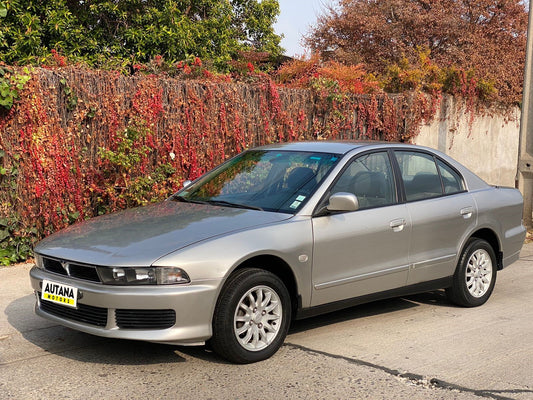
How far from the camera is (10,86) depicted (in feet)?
26.1

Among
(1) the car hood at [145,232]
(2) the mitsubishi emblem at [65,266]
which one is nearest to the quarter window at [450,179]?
(1) the car hood at [145,232]

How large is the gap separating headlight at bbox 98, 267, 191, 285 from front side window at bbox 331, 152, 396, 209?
161 centimetres

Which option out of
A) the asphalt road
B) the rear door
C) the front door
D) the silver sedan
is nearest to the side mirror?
the silver sedan

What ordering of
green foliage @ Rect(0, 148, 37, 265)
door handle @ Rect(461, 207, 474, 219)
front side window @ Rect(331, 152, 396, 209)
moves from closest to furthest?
front side window @ Rect(331, 152, 396, 209), door handle @ Rect(461, 207, 474, 219), green foliage @ Rect(0, 148, 37, 265)

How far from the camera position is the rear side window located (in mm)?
6305

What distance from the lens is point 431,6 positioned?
1933cm

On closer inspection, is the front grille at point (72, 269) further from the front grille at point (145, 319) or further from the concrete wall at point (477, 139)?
the concrete wall at point (477, 139)

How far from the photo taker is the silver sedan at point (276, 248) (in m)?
4.63

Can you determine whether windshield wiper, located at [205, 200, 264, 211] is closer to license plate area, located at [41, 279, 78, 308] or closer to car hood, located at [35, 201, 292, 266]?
car hood, located at [35, 201, 292, 266]

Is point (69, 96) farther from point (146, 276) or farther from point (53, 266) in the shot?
point (146, 276)

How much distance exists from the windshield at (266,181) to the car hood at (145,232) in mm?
207

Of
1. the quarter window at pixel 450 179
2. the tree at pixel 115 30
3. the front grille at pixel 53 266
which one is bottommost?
the front grille at pixel 53 266

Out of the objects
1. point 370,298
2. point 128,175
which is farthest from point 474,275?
point 128,175

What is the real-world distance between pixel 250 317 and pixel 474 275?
9.11 ft
